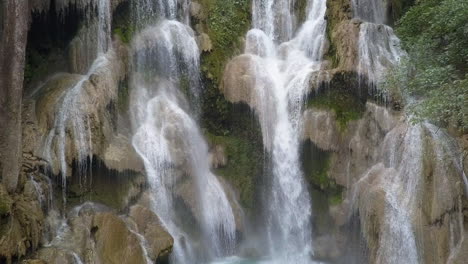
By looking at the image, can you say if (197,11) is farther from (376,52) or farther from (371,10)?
(376,52)

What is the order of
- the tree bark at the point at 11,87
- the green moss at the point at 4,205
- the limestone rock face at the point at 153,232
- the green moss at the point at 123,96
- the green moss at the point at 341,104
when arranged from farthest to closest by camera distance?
the green moss at the point at 123,96, the green moss at the point at 341,104, the limestone rock face at the point at 153,232, the tree bark at the point at 11,87, the green moss at the point at 4,205

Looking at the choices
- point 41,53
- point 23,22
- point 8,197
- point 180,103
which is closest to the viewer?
point 8,197

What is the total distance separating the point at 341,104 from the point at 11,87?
410 inches

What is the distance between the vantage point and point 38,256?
11.3 m

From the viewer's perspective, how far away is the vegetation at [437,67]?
11.7 m

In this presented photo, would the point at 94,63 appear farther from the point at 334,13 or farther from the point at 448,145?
the point at 448,145

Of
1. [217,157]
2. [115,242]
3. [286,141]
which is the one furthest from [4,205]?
[286,141]

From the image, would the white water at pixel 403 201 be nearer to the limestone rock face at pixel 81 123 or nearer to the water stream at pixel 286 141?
the water stream at pixel 286 141

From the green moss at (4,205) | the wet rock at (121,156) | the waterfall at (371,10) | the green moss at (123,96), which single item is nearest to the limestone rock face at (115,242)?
the wet rock at (121,156)

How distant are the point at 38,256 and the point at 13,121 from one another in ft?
11.0

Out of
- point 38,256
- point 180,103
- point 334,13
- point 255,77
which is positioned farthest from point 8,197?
point 334,13

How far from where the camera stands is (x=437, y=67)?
1284 cm

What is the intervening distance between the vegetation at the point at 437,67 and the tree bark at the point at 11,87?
32.9 feet

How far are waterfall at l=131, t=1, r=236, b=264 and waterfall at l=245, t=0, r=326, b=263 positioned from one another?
1.76 meters
